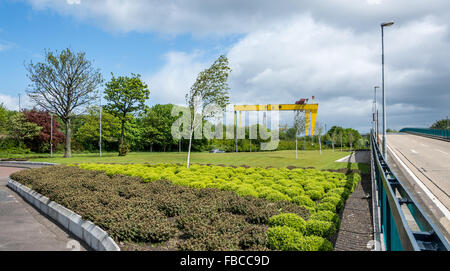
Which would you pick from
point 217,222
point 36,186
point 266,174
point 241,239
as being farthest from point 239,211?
point 36,186

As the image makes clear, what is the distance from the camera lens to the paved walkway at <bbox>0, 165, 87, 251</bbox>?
622cm

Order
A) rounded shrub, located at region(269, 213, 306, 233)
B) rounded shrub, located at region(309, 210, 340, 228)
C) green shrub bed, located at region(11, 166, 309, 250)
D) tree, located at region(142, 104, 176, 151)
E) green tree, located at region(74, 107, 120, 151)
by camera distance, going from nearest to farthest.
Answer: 1. green shrub bed, located at region(11, 166, 309, 250)
2. rounded shrub, located at region(269, 213, 306, 233)
3. rounded shrub, located at region(309, 210, 340, 228)
4. green tree, located at region(74, 107, 120, 151)
5. tree, located at region(142, 104, 176, 151)

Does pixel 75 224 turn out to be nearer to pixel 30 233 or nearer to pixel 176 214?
pixel 30 233

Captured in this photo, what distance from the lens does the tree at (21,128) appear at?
1582 inches

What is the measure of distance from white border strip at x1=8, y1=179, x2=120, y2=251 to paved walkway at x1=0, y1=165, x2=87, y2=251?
6.7 inches

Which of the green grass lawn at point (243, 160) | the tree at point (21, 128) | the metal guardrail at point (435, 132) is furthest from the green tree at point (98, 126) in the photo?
the metal guardrail at point (435, 132)

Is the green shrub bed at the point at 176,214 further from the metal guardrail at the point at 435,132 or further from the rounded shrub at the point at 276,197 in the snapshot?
the metal guardrail at the point at 435,132

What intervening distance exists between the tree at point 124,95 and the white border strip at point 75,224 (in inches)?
1158

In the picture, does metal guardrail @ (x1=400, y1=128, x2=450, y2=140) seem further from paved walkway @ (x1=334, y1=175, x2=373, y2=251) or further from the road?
paved walkway @ (x1=334, y1=175, x2=373, y2=251)

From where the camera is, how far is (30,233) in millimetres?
7102

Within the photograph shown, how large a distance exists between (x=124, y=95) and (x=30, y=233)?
34375mm

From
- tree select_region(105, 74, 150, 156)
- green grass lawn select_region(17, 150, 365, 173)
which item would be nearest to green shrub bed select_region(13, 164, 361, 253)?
green grass lawn select_region(17, 150, 365, 173)

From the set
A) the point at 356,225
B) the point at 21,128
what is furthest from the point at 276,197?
the point at 21,128
